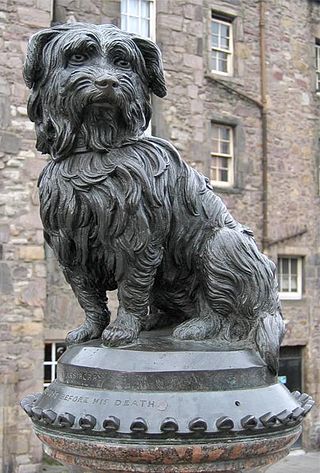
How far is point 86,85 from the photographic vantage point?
253cm

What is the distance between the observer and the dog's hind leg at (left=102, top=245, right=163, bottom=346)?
2645mm

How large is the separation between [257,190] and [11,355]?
6.35 m

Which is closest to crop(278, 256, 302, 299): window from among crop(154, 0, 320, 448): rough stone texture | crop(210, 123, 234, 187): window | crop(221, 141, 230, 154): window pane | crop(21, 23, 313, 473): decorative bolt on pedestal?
crop(154, 0, 320, 448): rough stone texture

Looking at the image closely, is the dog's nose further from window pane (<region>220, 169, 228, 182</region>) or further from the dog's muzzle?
window pane (<region>220, 169, 228, 182</region>)

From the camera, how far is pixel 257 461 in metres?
2.53

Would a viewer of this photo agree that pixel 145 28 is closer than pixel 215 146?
Yes

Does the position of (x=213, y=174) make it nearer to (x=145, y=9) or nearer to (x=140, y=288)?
(x=145, y=9)

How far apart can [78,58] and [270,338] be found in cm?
132

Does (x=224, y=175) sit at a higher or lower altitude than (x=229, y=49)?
lower

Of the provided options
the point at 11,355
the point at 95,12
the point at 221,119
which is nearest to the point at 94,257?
the point at 11,355

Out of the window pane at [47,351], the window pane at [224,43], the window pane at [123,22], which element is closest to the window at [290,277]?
the window pane at [224,43]

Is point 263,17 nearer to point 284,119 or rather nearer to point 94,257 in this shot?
point 284,119

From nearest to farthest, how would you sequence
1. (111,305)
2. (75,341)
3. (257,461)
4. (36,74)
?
(257,461), (36,74), (75,341), (111,305)

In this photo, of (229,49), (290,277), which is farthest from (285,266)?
(229,49)
